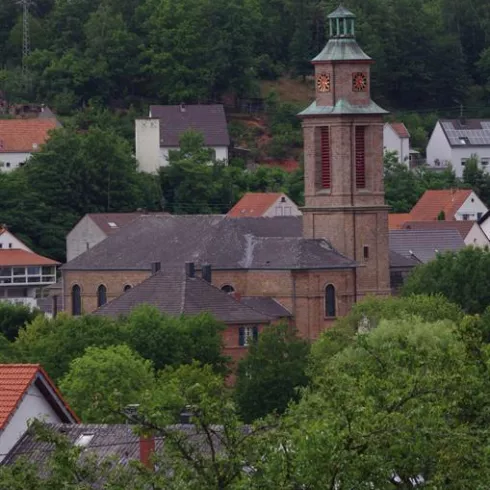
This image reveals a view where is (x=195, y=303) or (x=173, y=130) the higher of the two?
(x=173, y=130)

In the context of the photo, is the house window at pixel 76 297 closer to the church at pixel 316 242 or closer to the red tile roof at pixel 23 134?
the church at pixel 316 242

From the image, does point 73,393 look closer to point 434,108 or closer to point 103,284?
point 103,284

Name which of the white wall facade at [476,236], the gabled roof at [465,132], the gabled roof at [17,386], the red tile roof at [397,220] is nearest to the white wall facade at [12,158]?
the red tile roof at [397,220]

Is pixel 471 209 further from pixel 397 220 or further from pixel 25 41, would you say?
pixel 25 41

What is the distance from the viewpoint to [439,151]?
13875 cm

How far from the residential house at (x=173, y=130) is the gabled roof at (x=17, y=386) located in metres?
86.8

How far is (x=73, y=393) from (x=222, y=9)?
8699cm

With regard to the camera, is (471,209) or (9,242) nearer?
(9,242)

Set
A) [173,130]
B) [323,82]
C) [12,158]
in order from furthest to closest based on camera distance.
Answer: [173,130] → [12,158] → [323,82]

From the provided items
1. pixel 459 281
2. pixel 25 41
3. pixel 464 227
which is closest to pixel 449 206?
pixel 464 227

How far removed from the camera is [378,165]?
93.2m

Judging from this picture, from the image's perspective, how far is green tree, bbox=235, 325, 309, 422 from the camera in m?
67.9

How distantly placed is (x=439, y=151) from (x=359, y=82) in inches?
1795

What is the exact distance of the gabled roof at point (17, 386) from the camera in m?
36.4
